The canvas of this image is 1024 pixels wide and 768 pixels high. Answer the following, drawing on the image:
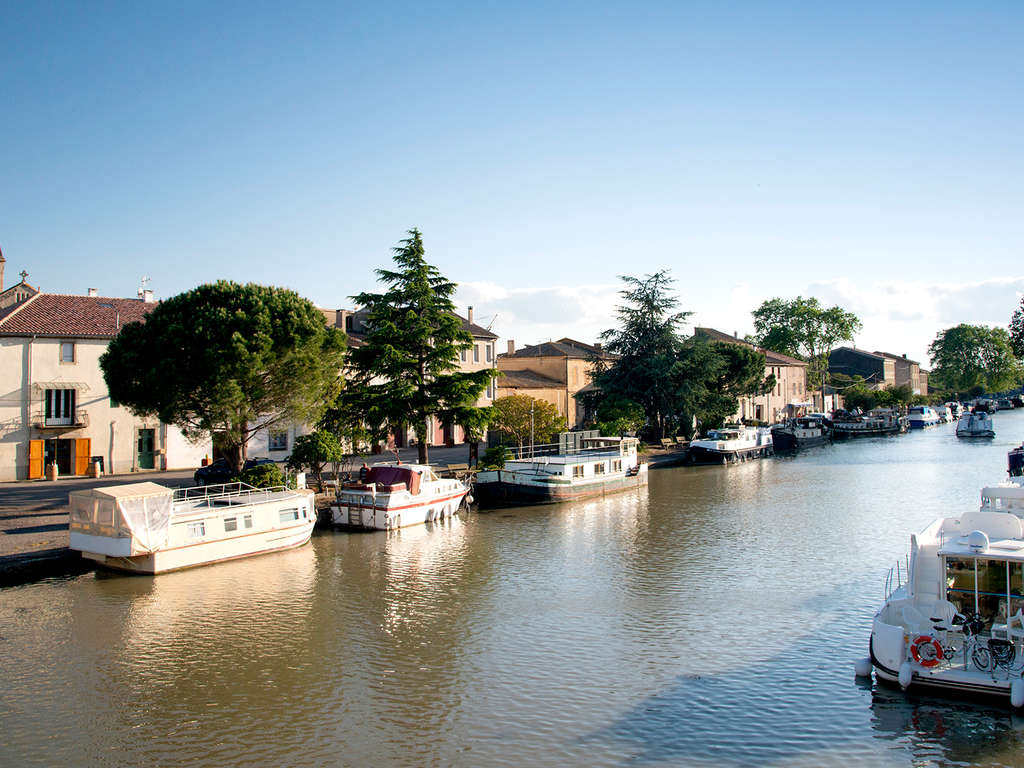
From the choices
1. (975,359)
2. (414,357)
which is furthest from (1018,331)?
(975,359)

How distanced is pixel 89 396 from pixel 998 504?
3964 centimetres

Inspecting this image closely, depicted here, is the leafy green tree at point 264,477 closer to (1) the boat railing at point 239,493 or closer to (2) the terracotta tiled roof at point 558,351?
(1) the boat railing at point 239,493

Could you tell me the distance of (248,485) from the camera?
29.0 metres

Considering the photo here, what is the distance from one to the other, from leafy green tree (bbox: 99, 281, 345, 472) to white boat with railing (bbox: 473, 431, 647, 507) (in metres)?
10.7

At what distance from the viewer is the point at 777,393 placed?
4072 inches

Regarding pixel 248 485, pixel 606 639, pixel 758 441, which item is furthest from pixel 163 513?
pixel 758 441

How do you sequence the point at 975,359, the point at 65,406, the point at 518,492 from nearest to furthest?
the point at 518,492
the point at 65,406
the point at 975,359

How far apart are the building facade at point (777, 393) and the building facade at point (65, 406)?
222ft

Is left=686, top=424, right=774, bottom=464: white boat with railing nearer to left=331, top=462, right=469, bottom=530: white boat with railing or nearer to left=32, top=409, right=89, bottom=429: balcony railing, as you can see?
left=331, top=462, right=469, bottom=530: white boat with railing

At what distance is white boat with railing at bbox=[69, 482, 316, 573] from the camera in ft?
75.7

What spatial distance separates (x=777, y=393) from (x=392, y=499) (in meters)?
81.9

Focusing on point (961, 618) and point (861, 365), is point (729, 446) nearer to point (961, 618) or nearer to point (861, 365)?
point (961, 618)

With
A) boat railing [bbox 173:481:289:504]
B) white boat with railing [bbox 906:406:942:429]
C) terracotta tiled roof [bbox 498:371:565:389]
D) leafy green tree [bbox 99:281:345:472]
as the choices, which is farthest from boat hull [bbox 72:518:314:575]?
white boat with railing [bbox 906:406:942:429]

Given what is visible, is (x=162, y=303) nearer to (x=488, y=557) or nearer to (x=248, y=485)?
(x=248, y=485)
